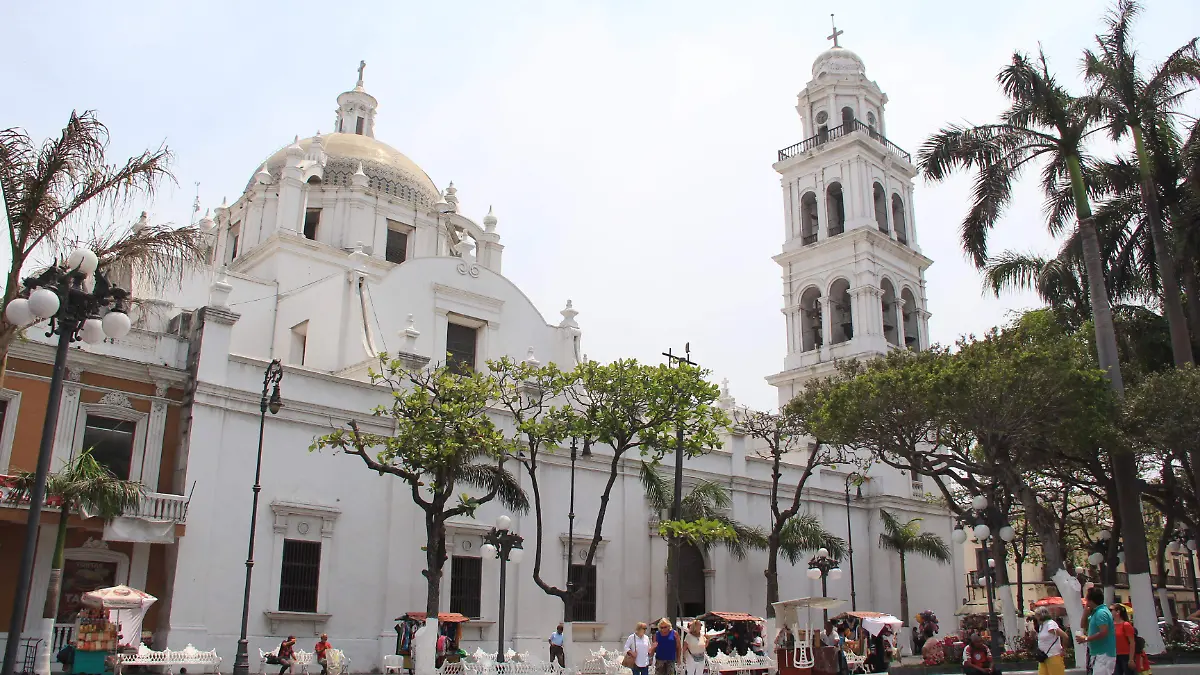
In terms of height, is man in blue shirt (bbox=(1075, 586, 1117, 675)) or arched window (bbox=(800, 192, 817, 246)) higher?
arched window (bbox=(800, 192, 817, 246))

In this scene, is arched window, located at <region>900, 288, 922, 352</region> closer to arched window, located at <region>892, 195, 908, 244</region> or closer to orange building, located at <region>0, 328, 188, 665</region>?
arched window, located at <region>892, 195, 908, 244</region>

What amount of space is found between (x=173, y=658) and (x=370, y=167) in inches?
844

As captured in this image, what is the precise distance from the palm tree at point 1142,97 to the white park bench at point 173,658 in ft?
63.7

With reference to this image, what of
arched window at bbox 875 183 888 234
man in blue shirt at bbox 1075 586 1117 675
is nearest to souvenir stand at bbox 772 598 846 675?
man in blue shirt at bbox 1075 586 1117 675

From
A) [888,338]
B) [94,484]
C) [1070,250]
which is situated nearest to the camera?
[94,484]

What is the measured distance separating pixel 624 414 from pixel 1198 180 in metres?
12.7

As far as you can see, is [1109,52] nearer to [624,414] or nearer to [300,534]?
[624,414]

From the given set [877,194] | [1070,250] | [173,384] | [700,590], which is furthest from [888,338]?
[173,384]

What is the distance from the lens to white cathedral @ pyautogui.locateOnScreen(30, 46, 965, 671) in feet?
70.2

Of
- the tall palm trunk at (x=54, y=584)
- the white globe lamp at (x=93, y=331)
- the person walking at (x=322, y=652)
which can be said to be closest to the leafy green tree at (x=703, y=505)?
the person walking at (x=322, y=652)

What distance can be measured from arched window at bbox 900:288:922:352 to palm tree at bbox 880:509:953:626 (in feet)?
27.1

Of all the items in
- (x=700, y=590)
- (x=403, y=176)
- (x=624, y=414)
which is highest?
(x=403, y=176)

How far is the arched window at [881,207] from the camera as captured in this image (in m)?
41.3

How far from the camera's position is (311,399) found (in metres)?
22.9
